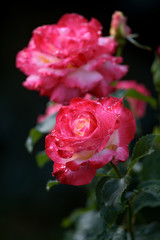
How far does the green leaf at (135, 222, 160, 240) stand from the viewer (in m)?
0.59

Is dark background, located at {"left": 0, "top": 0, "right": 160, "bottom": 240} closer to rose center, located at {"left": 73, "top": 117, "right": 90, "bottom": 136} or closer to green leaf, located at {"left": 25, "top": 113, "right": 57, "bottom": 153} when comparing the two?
green leaf, located at {"left": 25, "top": 113, "right": 57, "bottom": 153}

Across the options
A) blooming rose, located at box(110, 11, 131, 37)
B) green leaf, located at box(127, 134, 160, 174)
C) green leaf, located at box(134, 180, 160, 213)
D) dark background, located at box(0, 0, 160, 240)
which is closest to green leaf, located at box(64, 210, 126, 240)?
green leaf, located at box(134, 180, 160, 213)

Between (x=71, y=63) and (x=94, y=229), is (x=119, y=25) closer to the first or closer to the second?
(x=71, y=63)

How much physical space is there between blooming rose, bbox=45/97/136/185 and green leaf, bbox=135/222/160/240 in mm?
257

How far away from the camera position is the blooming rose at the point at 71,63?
0.55 m

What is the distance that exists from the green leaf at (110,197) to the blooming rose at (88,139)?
0.04 meters

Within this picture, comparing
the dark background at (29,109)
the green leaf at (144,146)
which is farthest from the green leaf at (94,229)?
the dark background at (29,109)

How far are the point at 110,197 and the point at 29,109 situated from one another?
4.69ft

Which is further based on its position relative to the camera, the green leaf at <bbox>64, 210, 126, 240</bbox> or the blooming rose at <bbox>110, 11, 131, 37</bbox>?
the blooming rose at <bbox>110, 11, 131, 37</bbox>

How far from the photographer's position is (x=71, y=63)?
0.55m

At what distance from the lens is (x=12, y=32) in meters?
1.90

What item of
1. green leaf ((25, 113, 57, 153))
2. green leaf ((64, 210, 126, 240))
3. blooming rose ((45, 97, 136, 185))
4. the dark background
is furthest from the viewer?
the dark background

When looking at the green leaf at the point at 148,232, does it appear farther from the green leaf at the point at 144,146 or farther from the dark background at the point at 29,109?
the dark background at the point at 29,109

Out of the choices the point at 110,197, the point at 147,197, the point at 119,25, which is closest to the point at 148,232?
the point at 147,197
